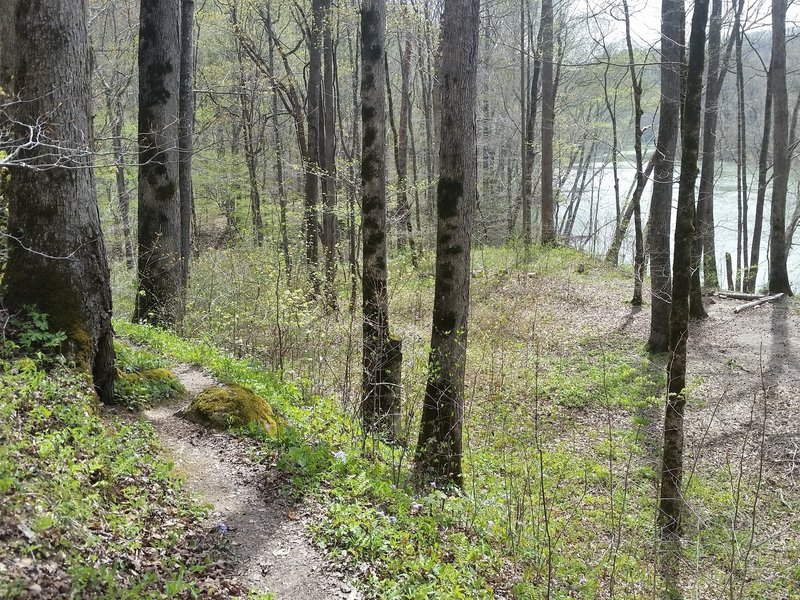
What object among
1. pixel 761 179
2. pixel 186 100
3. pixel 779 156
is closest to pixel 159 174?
pixel 186 100

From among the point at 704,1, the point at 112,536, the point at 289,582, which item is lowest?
the point at 289,582

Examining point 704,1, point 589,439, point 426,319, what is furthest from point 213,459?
point 426,319

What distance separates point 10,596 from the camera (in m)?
2.60

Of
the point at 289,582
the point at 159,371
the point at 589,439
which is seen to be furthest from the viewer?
the point at 589,439

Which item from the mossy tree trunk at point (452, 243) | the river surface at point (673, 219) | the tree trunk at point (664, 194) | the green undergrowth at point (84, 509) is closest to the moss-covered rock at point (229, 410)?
the green undergrowth at point (84, 509)

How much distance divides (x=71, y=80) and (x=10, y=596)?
14.4ft

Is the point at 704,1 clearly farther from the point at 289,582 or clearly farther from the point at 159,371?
the point at 159,371

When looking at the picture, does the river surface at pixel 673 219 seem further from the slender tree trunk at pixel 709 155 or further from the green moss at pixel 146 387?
the green moss at pixel 146 387

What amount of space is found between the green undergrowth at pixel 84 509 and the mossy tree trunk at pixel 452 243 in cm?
266

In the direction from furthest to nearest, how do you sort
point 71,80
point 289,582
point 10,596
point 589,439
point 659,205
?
point 659,205 < point 589,439 < point 71,80 < point 289,582 < point 10,596

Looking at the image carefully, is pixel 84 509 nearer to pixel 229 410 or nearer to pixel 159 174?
pixel 229 410

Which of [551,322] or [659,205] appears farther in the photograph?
[551,322]

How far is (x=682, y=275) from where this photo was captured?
6.33 meters

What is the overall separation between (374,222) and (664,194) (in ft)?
23.8
